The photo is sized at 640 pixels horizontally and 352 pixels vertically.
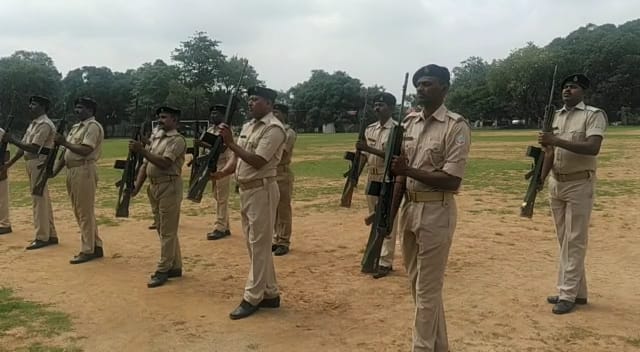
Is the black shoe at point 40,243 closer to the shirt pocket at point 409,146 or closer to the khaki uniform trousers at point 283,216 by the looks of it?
the khaki uniform trousers at point 283,216

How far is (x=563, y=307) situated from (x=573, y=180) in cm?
A: 125

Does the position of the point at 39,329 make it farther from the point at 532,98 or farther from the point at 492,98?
the point at 492,98

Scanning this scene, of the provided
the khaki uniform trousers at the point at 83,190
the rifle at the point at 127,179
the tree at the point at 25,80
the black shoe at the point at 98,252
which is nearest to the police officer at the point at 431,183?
the rifle at the point at 127,179

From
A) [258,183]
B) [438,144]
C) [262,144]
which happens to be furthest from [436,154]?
[258,183]

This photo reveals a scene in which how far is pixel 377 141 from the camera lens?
24.5 feet

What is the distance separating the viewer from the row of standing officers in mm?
4117

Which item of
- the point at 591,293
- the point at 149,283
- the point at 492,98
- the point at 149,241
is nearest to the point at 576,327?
the point at 591,293

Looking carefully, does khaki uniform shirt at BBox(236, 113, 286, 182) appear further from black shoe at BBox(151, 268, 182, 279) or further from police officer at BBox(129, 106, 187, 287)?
black shoe at BBox(151, 268, 182, 279)

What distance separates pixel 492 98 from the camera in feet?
252

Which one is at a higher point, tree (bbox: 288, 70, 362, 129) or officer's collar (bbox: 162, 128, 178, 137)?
tree (bbox: 288, 70, 362, 129)

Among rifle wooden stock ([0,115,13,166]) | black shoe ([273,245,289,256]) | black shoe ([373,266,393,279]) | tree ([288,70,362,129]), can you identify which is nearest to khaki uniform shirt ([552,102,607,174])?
black shoe ([373,266,393,279])

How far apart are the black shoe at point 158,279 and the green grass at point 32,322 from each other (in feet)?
3.76

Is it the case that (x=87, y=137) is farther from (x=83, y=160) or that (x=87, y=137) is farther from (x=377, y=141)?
(x=377, y=141)

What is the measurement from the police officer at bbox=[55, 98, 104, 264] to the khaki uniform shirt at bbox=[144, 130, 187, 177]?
4.29 ft
